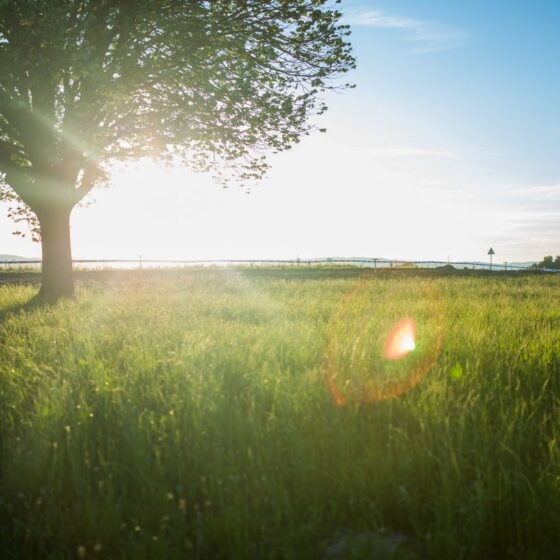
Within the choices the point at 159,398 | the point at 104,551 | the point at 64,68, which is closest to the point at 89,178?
the point at 64,68

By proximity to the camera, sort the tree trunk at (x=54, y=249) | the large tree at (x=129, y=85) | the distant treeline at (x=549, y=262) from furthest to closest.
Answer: the distant treeline at (x=549, y=262), the tree trunk at (x=54, y=249), the large tree at (x=129, y=85)

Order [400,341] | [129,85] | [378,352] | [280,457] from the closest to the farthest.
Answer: [280,457] → [378,352] → [400,341] → [129,85]

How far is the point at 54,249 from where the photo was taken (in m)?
16.6

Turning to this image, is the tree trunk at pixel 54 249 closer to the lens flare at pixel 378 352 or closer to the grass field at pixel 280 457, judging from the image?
the lens flare at pixel 378 352

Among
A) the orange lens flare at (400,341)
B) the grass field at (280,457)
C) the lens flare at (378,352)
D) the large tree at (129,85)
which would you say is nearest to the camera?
the grass field at (280,457)

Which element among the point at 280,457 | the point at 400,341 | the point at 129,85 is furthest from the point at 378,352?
the point at 129,85

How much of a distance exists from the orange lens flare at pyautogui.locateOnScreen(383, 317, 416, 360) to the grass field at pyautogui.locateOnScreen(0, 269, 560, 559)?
229 mm

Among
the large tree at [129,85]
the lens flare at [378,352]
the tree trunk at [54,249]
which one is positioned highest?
the large tree at [129,85]

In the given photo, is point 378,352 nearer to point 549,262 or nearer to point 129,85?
point 129,85

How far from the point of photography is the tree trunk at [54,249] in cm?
1641

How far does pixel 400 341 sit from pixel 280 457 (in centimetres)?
371

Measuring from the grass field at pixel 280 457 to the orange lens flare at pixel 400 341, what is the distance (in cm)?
23

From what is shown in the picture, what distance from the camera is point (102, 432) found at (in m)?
3.94

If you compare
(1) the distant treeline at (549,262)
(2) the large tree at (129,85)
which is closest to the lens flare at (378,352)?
(2) the large tree at (129,85)
